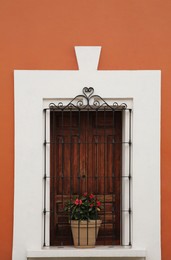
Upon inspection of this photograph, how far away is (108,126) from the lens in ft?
27.3

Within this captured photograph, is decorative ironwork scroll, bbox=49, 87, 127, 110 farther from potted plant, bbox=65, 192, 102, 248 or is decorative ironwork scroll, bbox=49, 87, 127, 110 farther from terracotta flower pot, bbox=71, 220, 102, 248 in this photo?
terracotta flower pot, bbox=71, 220, 102, 248

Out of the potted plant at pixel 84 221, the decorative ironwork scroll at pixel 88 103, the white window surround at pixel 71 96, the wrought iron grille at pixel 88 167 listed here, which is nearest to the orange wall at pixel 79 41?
the white window surround at pixel 71 96

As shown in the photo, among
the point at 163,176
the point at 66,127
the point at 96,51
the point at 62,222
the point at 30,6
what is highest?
the point at 30,6

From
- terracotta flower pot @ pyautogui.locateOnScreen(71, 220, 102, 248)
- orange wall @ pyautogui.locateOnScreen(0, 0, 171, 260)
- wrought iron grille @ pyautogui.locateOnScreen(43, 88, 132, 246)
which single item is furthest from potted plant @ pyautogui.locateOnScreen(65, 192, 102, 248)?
orange wall @ pyautogui.locateOnScreen(0, 0, 171, 260)

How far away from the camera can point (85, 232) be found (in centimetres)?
802

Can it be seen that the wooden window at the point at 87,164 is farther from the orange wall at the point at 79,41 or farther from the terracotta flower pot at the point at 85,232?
the orange wall at the point at 79,41

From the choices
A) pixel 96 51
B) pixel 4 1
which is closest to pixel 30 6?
pixel 4 1

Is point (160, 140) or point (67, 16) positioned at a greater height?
point (67, 16)

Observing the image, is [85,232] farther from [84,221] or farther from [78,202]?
[78,202]

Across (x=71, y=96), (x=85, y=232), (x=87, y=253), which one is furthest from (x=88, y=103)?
(x=87, y=253)

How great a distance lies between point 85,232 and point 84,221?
0.13 meters

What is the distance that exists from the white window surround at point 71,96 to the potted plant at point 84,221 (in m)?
0.16

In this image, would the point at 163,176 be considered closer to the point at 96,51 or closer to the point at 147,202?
the point at 147,202

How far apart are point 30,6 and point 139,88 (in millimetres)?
1551
